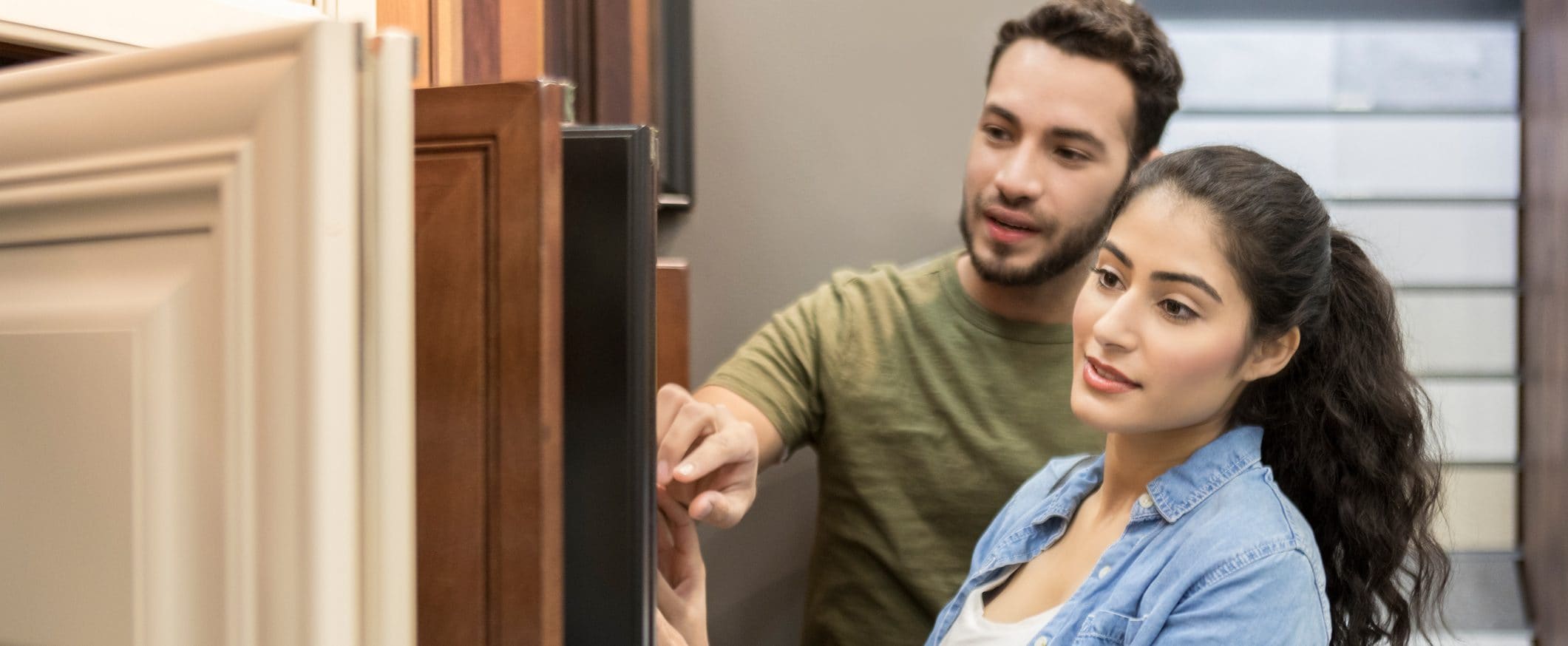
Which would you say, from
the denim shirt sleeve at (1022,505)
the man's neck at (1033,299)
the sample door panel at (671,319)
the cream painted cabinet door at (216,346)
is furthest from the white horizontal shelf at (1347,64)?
the cream painted cabinet door at (216,346)

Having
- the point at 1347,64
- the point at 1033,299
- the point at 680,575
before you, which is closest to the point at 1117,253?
the point at 680,575

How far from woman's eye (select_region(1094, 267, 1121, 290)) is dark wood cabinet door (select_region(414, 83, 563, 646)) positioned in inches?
22.1

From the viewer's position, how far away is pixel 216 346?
1.55 ft

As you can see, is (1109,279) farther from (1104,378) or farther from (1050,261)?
(1050,261)

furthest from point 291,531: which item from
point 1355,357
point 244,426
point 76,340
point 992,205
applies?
point 992,205

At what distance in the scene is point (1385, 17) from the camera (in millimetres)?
2918

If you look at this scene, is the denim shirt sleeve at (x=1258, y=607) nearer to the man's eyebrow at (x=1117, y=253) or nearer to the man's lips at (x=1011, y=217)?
the man's eyebrow at (x=1117, y=253)

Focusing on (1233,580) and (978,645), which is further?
(978,645)

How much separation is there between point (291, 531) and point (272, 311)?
0.08 metres

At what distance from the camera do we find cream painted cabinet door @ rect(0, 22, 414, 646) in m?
0.44

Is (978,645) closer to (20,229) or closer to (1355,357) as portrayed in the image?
(1355,357)

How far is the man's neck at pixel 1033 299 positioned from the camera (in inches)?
65.9

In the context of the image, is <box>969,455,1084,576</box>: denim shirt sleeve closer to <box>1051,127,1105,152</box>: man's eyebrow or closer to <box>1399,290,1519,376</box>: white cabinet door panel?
<box>1051,127,1105,152</box>: man's eyebrow

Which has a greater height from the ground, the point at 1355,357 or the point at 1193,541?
the point at 1355,357
